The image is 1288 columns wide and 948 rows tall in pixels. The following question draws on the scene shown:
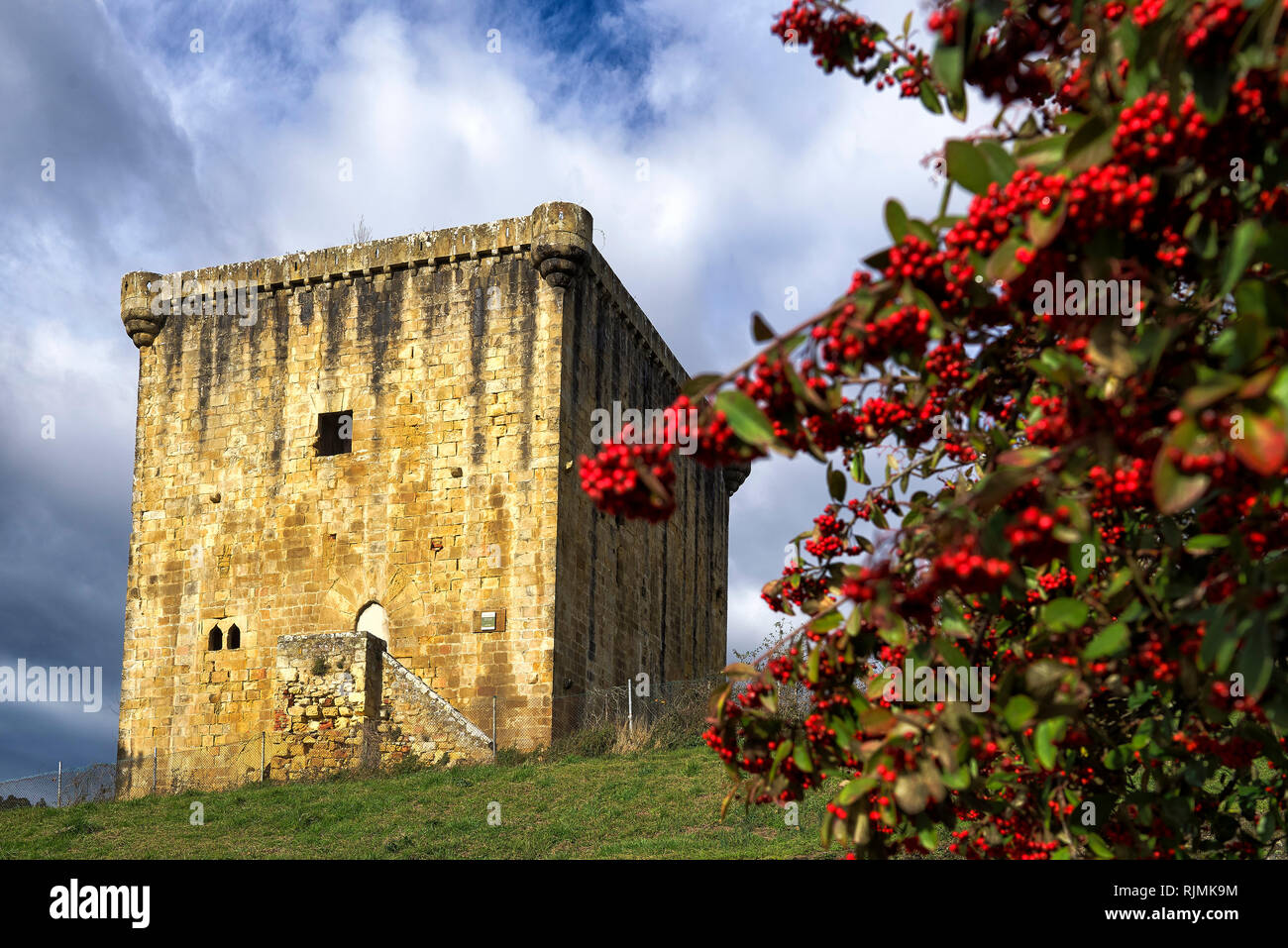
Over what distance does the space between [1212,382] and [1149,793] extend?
2101 millimetres

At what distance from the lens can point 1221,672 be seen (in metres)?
2.76

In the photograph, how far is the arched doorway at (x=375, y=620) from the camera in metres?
20.1

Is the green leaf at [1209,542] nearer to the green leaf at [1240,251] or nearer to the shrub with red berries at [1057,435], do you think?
the shrub with red berries at [1057,435]

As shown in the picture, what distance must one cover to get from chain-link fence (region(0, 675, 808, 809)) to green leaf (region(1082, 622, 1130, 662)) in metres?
14.5

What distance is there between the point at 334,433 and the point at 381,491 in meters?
1.67

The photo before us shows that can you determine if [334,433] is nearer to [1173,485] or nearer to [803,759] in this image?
[803,759]

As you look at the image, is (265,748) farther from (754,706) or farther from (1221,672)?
(1221,672)

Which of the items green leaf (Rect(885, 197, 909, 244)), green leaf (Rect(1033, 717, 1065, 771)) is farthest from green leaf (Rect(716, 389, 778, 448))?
green leaf (Rect(1033, 717, 1065, 771))

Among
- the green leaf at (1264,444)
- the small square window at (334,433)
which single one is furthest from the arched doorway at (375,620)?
the green leaf at (1264,444)

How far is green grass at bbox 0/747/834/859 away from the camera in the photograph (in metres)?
10.9

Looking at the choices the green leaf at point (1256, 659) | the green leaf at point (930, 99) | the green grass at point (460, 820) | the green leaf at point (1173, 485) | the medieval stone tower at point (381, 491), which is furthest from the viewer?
the medieval stone tower at point (381, 491)

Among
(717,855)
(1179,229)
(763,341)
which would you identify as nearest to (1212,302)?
(1179,229)

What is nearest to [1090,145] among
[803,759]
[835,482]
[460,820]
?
[835,482]

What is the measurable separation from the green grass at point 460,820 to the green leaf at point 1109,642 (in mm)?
6605
